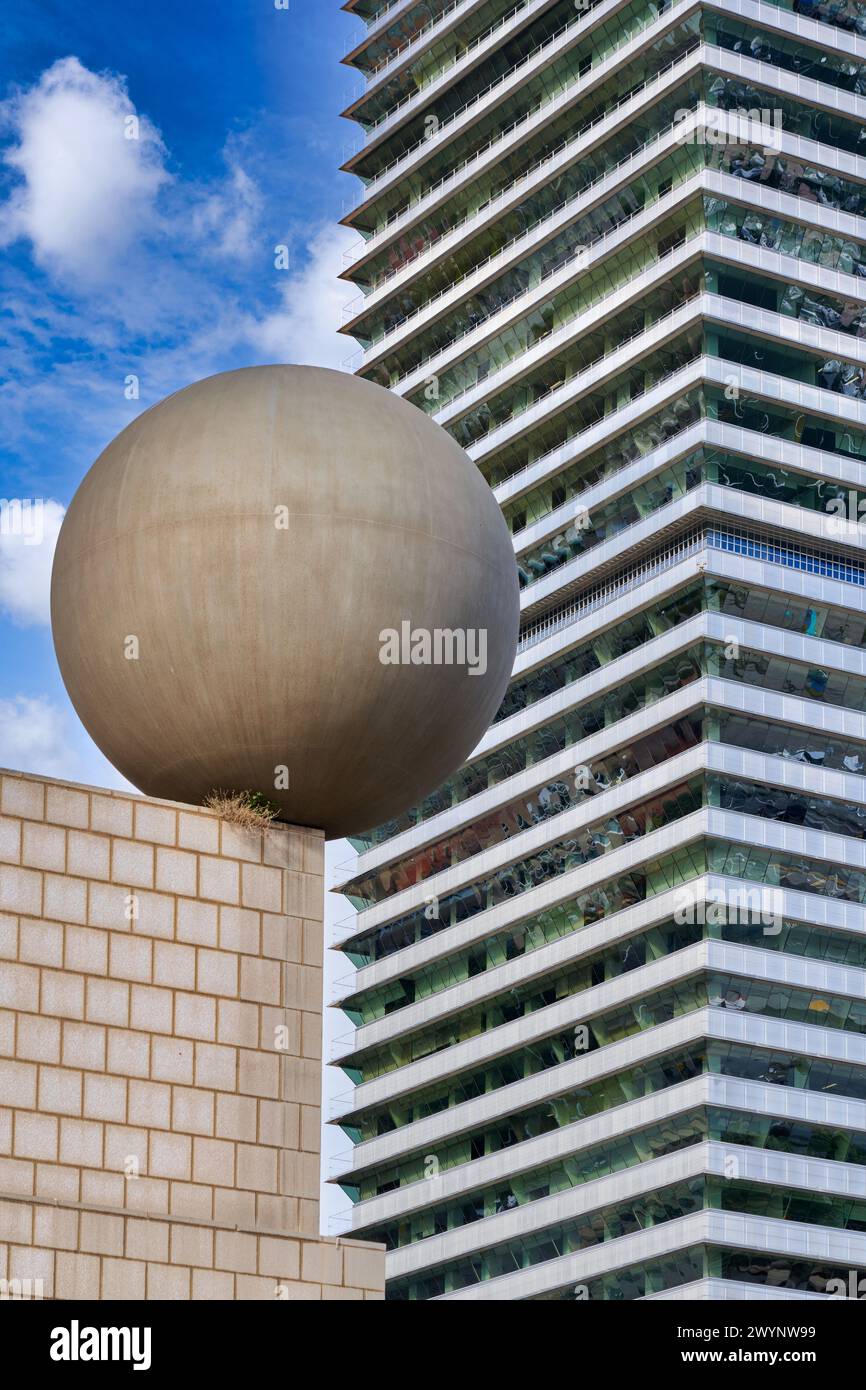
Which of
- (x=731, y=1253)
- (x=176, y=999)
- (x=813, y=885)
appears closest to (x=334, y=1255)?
(x=176, y=999)

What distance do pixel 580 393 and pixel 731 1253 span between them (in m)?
37.8

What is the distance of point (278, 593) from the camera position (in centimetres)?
2591

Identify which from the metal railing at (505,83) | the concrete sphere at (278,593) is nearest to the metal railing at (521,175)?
the metal railing at (505,83)

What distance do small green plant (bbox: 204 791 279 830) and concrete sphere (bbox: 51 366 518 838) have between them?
3.2 inches

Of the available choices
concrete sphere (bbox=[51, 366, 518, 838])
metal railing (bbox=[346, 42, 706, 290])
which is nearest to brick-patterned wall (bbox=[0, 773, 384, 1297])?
concrete sphere (bbox=[51, 366, 518, 838])

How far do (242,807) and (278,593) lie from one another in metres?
2.65

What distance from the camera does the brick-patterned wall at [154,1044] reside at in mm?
24719

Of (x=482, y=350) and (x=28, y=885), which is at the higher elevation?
(x=482, y=350)

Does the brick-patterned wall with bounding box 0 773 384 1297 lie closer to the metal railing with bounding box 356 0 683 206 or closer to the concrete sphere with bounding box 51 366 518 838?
the concrete sphere with bounding box 51 366 518 838

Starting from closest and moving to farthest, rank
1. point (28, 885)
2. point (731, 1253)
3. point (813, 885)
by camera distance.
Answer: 1. point (28, 885)
2. point (731, 1253)
3. point (813, 885)

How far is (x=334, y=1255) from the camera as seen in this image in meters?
26.2
